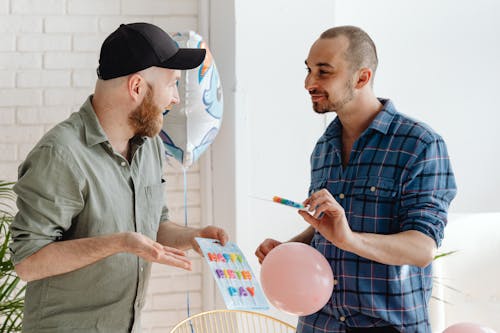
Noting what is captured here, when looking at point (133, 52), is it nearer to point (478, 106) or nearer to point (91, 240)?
point (91, 240)

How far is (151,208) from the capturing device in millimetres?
2047

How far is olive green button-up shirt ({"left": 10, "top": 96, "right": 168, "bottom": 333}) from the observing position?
5.71 ft

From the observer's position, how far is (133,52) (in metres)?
1.90

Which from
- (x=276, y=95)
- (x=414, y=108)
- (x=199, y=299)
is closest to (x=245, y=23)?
(x=276, y=95)

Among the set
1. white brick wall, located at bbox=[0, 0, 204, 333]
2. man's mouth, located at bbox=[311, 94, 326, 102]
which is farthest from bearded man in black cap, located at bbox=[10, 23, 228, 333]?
white brick wall, located at bbox=[0, 0, 204, 333]

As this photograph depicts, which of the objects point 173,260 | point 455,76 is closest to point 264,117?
point 455,76

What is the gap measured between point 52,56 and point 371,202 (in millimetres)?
1954

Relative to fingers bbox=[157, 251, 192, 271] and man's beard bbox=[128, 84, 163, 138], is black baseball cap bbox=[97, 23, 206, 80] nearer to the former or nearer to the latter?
man's beard bbox=[128, 84, 163, 138]

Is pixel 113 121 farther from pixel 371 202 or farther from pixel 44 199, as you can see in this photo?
pixel 371 202

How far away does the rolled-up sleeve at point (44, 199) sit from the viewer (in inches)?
68.1

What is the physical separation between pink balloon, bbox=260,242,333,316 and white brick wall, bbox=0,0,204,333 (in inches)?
61.6

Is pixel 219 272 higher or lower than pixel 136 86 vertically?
lower

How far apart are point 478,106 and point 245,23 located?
1.44 m

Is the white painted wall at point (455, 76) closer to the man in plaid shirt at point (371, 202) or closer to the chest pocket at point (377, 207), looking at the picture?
the man in plaid shirt at point (371, 202)
